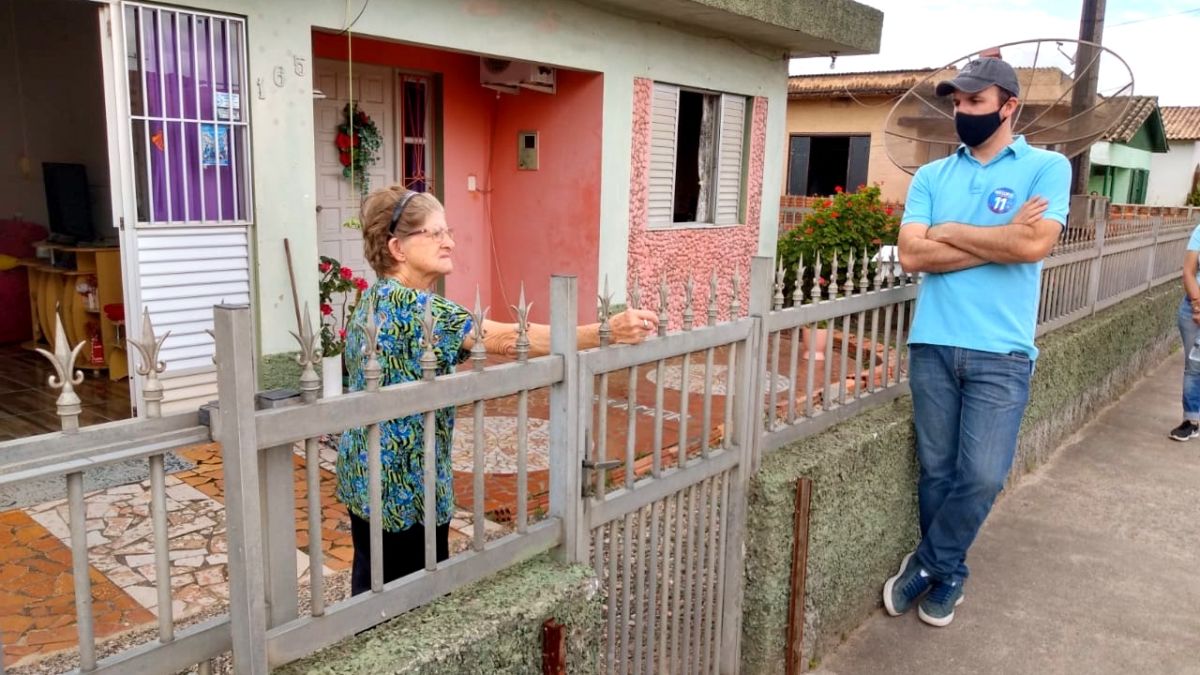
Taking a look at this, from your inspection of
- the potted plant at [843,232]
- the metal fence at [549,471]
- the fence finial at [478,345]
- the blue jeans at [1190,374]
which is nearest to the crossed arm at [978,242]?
the metal fence at [549,471]

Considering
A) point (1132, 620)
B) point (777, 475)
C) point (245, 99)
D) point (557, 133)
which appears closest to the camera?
point (777, 475)

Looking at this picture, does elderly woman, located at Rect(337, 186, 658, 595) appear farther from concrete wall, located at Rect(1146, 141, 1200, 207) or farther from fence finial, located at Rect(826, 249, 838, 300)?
concrete wall, located at Rect(1146, 141, 1200, 207)

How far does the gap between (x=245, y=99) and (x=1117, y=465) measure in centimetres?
628

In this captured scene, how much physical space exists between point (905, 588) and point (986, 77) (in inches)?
87.3

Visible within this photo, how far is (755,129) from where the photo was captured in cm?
975

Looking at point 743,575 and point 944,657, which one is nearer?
point 743,575

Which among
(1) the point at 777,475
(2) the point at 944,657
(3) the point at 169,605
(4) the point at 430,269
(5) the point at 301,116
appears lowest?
(2) the point at 944,657

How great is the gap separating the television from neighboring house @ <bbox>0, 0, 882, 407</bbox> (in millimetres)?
155

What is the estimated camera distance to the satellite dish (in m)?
5.88

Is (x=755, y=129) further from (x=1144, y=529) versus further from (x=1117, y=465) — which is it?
(x=1144, y=529)

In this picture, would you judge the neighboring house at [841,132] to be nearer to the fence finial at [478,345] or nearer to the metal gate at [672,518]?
the metal gate at [672,518]

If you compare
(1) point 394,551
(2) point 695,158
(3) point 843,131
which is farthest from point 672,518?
(3) point 843,131

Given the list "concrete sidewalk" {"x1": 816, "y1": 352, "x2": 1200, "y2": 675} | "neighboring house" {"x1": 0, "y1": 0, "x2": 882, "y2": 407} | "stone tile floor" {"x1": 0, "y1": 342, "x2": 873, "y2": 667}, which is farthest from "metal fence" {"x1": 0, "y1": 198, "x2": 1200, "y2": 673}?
A: "neighboring house" {"x1": 0, "y1": 0, "x2": 882, "y2": 407}

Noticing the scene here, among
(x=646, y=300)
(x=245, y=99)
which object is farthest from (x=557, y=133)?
(x=245, y=99)
